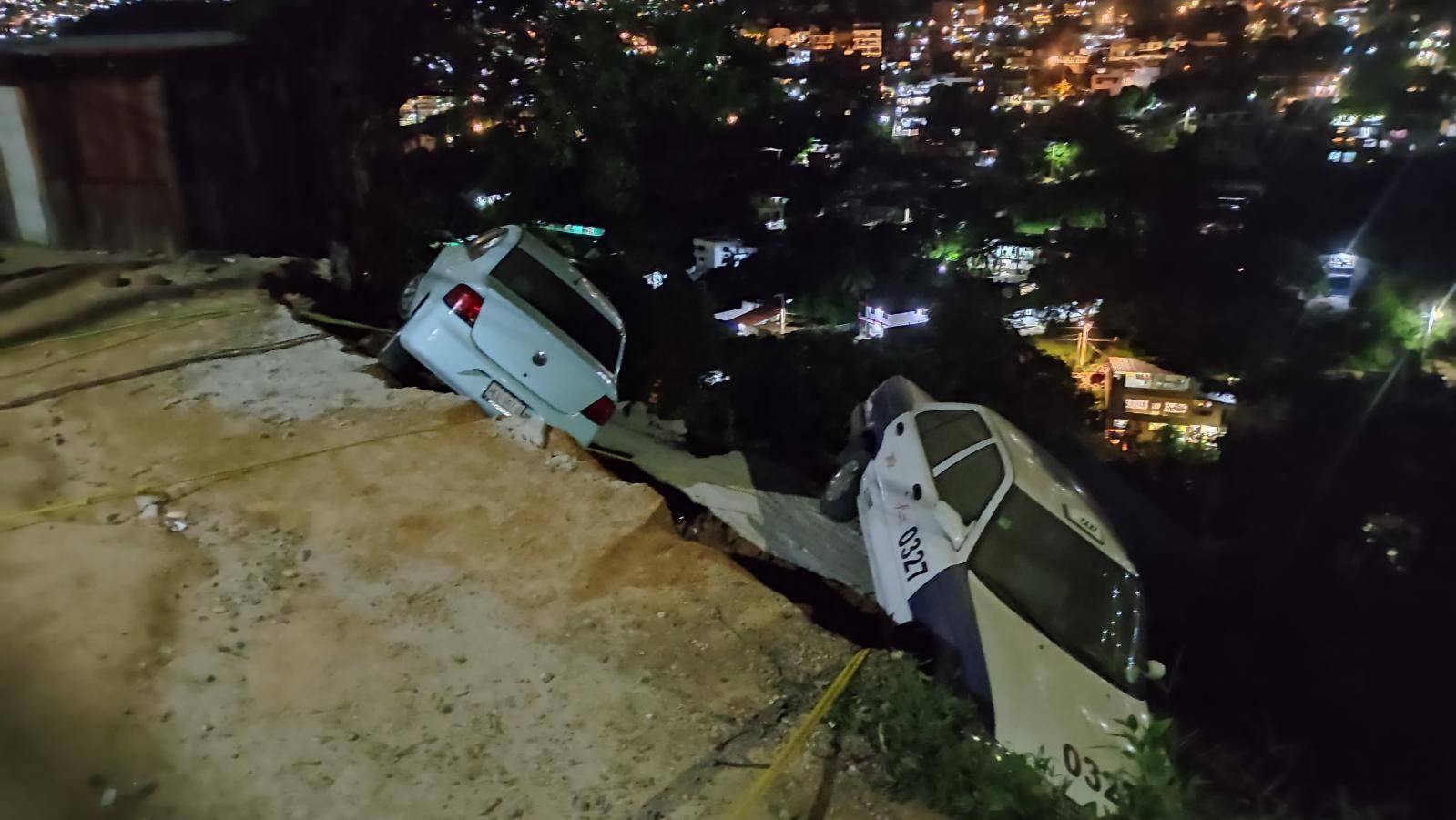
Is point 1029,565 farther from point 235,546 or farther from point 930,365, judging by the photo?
point 930,365

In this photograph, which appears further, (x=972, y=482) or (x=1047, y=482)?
(x=1047, y=482)

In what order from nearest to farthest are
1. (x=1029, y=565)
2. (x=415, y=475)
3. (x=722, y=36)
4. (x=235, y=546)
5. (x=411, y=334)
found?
(x=235, y=546) < (x=1029, y=565) < (x=415, y=475) < (x=411, y=334) < (x=722, y=36)

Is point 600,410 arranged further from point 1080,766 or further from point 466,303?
point 1080,766

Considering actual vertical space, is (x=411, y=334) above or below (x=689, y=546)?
above

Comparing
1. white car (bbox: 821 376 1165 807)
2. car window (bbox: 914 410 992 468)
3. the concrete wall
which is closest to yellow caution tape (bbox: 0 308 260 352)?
the concrete wall

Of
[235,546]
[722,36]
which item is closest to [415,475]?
[235,546]

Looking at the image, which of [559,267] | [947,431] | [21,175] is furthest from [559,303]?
[21,175]

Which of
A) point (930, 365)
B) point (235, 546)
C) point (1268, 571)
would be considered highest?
point (235, 546)
